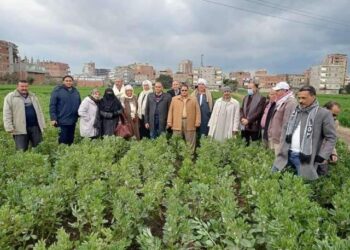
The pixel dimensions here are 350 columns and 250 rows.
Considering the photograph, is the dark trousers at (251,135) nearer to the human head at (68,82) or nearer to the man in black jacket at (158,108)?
the man in black jacket at (158,108)

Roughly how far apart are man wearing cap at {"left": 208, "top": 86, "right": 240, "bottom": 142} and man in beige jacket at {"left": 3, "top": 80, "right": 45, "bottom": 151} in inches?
143

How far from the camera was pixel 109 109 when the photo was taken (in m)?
7.04

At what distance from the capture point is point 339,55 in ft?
398

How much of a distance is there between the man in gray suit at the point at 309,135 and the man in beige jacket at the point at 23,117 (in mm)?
4851

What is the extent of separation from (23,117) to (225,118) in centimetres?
412

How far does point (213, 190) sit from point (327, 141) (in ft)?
5.14

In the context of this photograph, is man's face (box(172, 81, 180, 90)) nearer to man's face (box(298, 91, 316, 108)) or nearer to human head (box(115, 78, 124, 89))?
human head (box(115, 78, 124, 89))

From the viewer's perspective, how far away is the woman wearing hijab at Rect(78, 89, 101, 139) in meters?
7.01

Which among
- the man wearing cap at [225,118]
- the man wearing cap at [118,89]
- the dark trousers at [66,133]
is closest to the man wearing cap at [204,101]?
the man wearing cap at [225,118]

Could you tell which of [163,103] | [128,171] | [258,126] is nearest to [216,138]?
[258,126]

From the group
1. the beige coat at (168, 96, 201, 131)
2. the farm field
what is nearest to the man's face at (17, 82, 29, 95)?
the farm field

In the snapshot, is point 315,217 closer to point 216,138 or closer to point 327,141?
point 327,141

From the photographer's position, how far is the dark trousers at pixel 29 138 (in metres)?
6.48

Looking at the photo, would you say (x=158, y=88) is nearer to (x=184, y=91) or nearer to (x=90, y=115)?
(x=184, y=91)
